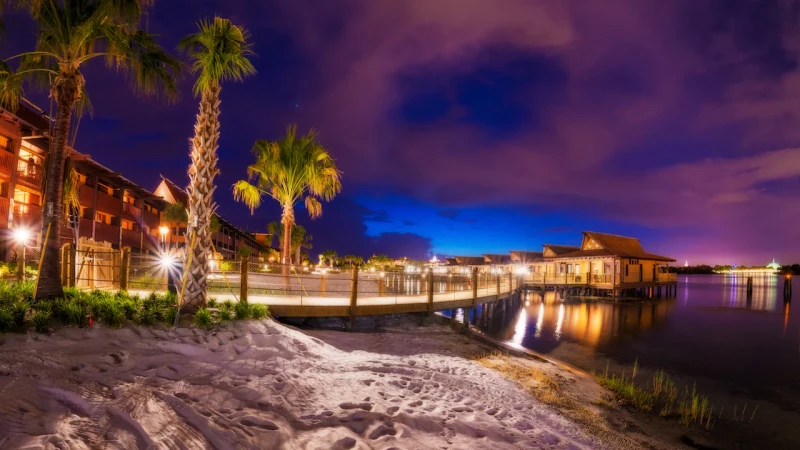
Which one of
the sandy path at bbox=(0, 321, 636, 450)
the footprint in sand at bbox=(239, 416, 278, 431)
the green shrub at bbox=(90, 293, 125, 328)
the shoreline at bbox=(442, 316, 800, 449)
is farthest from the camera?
the shoreline at bbox=(442, 316, 800, 449)

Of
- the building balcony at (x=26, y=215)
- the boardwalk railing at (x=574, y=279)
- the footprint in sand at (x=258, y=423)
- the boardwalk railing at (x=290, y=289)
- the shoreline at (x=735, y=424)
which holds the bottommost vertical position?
the shoreline at (x=735, y=424)

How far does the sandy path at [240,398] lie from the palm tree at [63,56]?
2.72 metres

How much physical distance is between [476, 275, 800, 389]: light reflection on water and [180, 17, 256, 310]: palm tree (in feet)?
46.4

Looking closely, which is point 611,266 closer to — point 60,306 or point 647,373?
point 647,373

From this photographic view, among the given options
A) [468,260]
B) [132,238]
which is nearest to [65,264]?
[132,238]

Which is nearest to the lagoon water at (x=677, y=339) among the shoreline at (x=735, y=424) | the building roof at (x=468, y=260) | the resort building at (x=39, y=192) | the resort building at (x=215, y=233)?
the shoreline at (x=735, y=424)

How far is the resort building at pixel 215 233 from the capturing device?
46.5 m

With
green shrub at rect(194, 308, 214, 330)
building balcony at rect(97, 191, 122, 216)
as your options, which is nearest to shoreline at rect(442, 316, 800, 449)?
green shrub at rect(194, 308, 214, 330)

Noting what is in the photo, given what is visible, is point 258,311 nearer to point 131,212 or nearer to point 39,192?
point 39,192

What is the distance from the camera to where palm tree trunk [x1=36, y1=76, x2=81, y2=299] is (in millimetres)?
7668

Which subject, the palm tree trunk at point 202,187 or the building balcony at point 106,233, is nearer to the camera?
the palm tree trunk at point 202,187

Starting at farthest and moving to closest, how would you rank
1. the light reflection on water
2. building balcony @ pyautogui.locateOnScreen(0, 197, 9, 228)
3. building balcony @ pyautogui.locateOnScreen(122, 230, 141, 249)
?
building balcony @ pyautogui.locateOnScreen(122, 230, 141, 249) → building balcony @ pyautogui.locateOnScreen(0, 197, 9, 228) → the light reflection on water

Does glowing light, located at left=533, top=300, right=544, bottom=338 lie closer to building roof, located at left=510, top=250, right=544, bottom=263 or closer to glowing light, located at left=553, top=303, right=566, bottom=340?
glowing light, located at left=553, top=303, right=566, bottom=340

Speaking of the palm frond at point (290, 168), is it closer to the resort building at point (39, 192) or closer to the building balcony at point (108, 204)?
the resort building at point (39, 192)
